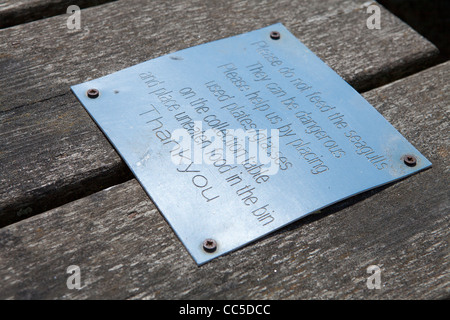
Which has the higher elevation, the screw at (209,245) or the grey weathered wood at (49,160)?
the grey weathered wood at (49,160)

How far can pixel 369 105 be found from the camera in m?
1.43

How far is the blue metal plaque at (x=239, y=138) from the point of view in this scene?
1.18 m

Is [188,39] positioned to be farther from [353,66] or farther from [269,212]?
[269,212]

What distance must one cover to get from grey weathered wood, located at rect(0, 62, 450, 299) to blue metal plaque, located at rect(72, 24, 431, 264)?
36 mm

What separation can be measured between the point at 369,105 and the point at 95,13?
33.2 inches

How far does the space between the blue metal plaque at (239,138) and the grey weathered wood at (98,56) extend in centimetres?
6

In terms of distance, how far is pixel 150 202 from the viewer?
118cm

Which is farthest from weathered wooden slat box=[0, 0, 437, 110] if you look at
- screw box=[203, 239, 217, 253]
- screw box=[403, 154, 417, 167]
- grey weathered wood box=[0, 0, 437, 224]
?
screw box=[203, 239, 217, 253]

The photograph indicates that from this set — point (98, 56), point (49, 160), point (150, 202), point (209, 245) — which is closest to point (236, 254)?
point (209, 245)

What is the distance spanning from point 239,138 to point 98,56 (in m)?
0.49

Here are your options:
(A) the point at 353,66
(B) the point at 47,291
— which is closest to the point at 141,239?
(B) the point at 47,291

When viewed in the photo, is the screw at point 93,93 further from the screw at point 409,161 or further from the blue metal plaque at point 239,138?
the screw at point 409,161

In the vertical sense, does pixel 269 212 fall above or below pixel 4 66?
below

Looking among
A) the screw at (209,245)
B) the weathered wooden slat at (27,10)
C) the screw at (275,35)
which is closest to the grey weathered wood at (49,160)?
the screw at (209,245)
